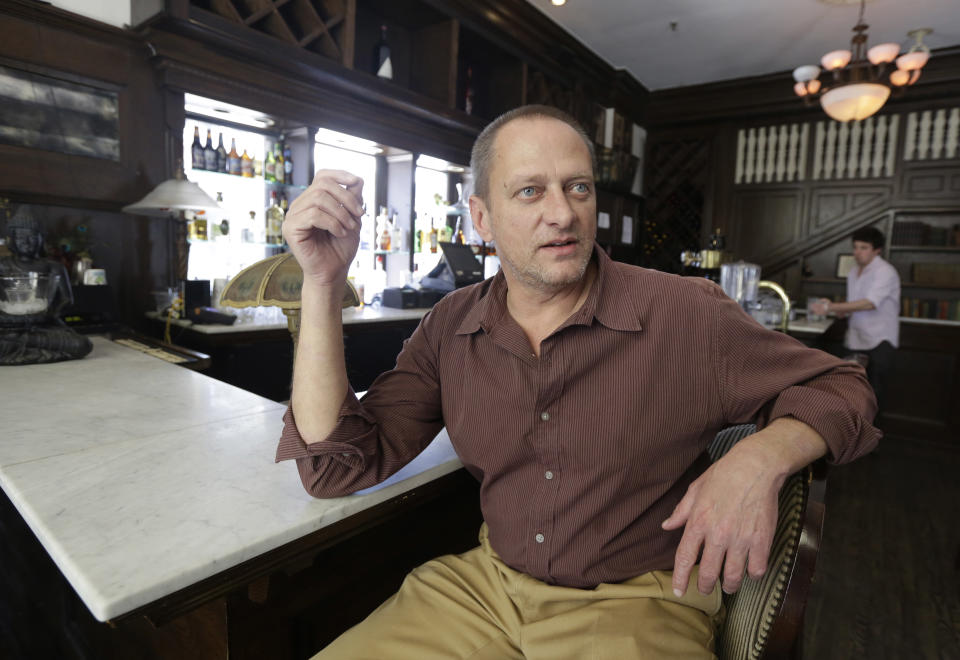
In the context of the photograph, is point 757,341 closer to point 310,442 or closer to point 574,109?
point 310,442

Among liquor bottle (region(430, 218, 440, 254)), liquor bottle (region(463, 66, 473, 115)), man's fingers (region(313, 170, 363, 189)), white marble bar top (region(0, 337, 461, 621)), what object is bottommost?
white marble bar top (region(0, 337, 461, 621))

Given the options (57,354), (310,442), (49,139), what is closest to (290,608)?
(310,442)

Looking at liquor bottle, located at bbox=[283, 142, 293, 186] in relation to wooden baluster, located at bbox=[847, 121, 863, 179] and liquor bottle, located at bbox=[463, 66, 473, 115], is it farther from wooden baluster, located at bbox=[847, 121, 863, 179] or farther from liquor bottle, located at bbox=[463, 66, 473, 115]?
wooden baluster, located at bbox=[847, 121, 863, 179]

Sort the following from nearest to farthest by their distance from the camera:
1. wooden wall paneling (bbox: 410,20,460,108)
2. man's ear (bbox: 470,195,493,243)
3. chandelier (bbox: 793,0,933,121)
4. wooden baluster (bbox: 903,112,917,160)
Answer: man's ear (bbox: 470,195,493,243) → chandelier (bbox: 793,0,933,121) → wooden wall paneling (bbox: 410,20,460,108) → wooden baluster (bbox: 903,112,917,160)

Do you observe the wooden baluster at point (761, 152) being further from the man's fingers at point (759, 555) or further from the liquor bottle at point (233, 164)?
the man's fingers at point (759, 555)

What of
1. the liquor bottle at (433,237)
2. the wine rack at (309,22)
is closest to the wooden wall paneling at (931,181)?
the liquor bottle at (433,237)

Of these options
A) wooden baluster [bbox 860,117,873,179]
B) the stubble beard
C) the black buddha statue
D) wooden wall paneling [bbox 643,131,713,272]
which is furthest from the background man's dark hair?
the black buddha statue

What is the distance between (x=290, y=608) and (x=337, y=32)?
3.04 meters

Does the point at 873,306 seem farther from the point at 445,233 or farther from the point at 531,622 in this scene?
the point at 531,622

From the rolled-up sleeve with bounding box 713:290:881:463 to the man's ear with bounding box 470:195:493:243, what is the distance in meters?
0.54

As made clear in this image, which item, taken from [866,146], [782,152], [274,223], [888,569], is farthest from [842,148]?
[274,223]

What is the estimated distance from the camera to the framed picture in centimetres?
561

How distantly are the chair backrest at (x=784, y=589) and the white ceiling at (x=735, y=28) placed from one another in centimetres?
411

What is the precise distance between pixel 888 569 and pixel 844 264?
156 inches
